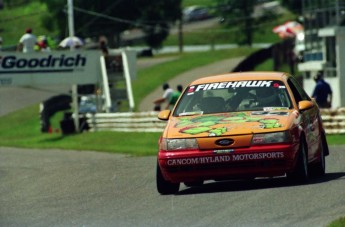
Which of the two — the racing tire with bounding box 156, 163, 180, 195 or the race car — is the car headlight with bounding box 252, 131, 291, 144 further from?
the racing tire with bounding box 156, 163, 180, 195

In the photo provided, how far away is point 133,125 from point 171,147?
69.7ft

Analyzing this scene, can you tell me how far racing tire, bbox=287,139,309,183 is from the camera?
14211mm

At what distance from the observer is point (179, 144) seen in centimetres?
1421

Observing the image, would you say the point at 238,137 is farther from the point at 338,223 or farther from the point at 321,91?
the point at 321,91

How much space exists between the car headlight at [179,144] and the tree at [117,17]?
122 feet

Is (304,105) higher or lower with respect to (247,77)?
lower

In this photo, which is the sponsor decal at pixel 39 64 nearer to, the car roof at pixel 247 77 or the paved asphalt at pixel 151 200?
the paved asphalt at pixel 151 200

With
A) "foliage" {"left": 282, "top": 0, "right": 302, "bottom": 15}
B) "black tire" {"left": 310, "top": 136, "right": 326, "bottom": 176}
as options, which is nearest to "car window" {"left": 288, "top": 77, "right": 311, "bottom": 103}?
"black tire" {"left": 310, "top": 136, "right": 326, "bottom": 176}

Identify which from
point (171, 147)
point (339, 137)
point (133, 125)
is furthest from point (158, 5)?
point (171, 147)

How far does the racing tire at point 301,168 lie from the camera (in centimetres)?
1421

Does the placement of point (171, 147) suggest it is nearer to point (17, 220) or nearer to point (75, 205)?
point (75, 205)

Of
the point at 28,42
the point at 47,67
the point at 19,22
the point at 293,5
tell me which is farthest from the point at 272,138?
the point at 293,5

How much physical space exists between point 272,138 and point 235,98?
1.42 metres

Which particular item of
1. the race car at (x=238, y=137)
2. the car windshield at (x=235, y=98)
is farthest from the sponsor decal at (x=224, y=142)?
the car windshield at (x=235, y=98)
